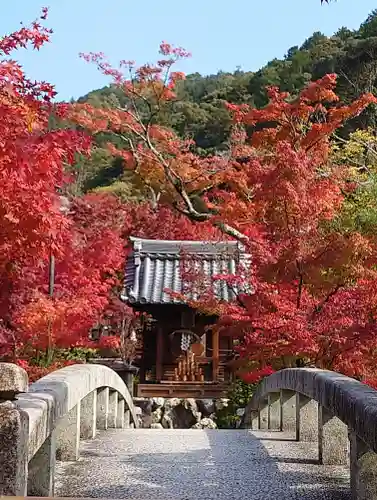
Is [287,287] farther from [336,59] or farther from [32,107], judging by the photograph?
[336,59]

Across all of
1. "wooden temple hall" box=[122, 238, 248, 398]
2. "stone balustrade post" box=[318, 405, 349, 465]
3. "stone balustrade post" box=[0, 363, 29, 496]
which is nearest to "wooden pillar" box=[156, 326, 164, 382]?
"wooden temple hall" box=[122, 238, 248, 398]

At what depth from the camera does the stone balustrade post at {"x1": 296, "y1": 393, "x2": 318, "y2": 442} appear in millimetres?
6957

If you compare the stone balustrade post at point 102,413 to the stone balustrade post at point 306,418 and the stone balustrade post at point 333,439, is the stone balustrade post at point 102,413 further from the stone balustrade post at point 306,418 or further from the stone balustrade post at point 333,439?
the stone balustrade post at point 333,439

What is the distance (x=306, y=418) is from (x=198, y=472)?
220 cm

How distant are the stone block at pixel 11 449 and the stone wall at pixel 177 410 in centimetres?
1460

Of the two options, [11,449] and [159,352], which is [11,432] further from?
[159,352]

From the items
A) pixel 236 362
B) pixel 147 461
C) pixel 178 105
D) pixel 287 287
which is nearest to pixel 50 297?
pixel 236 362

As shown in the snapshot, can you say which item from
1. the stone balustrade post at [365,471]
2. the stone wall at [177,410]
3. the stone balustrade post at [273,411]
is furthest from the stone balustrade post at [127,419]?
the stone balustrade post at [365,471]

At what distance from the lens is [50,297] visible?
43.2 ft

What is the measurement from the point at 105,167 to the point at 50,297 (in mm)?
31393

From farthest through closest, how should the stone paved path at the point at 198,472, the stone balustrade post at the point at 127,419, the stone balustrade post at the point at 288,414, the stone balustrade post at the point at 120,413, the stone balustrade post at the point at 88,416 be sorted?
the stone balustrade post at the point at 127,419 → the stone balustrade post at the point at 120,413 → the stone balustrade post at the point at 288,414 → the stone balustrade post at the point at 88,416 → the stone paved path at the point at 198,472

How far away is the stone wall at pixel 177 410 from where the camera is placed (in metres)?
17.1

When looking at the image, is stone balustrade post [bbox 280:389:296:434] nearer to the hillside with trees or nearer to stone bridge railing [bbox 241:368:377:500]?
stone bridge railing [bbox 241:368:377:500]

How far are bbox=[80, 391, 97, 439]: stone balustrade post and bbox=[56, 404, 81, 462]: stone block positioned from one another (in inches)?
42.5
